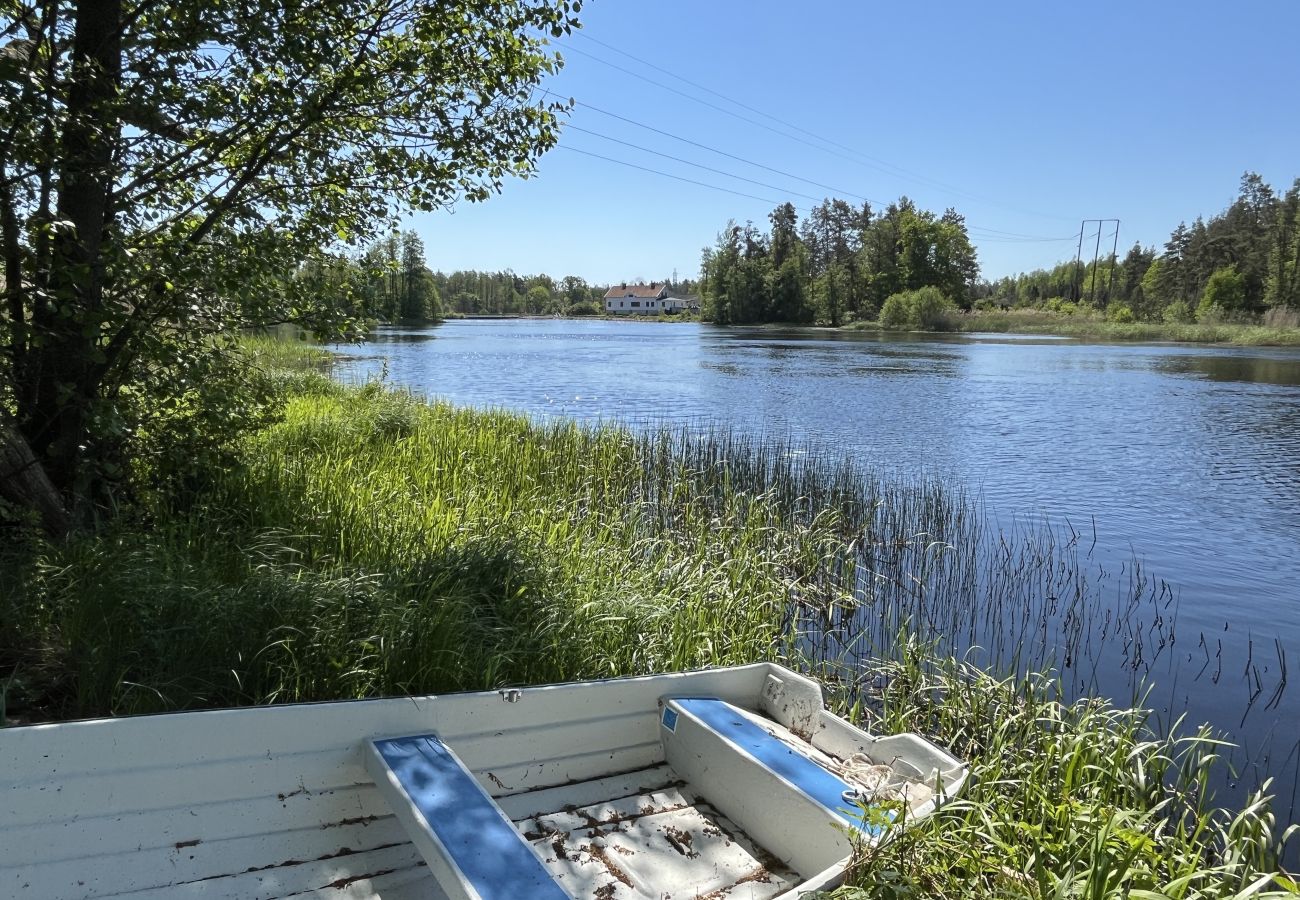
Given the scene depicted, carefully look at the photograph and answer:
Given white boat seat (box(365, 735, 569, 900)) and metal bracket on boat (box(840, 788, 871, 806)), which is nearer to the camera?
white boat seat (box(365, 735, 569, 900))

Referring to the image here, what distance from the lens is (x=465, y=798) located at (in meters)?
2.59

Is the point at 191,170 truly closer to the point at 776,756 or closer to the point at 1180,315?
the point at 776,756

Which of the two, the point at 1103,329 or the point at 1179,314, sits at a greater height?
the point at 1179,314

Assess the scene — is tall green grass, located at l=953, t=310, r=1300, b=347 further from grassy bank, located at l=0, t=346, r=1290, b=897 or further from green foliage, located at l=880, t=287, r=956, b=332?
grassy bank, located at l=0, t=346, r=1290, b=897

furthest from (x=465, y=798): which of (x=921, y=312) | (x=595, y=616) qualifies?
(x=921, y=312)

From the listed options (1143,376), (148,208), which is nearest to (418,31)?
(148,208)

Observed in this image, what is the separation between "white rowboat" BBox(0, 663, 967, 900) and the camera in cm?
236

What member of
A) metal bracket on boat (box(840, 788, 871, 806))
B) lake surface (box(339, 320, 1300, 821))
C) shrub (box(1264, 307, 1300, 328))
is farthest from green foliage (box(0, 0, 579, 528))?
shrub (box(1264, 307, 1300, 328))

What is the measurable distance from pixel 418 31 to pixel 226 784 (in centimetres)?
464

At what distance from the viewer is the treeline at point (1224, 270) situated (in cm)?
6325

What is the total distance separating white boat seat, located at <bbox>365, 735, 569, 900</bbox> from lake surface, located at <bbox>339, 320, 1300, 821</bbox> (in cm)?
417

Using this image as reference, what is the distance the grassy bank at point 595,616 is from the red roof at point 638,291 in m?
143

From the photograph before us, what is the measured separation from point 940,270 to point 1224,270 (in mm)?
24284

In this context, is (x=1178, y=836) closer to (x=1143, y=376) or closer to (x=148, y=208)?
(x=148, y=208)
